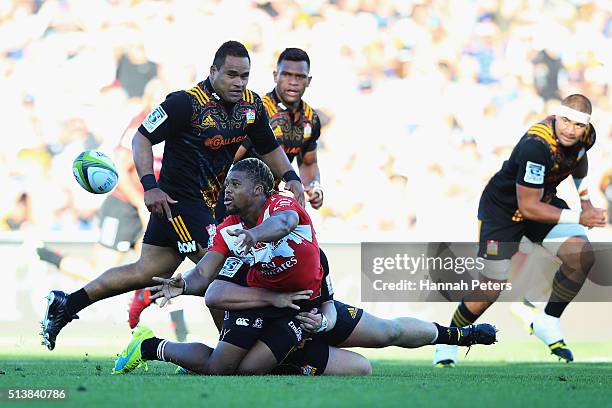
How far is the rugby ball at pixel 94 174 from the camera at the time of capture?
7.63m

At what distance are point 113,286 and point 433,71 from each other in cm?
694

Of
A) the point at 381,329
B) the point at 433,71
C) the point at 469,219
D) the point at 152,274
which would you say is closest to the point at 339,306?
the point at 381,329

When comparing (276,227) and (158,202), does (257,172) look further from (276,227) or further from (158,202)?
(158,202)

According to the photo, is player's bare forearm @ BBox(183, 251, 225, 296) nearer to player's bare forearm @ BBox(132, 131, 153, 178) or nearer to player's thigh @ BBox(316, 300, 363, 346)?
player's thigh @ BBox(316, 300, 363, 346)

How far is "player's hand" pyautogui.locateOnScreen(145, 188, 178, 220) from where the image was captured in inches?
286

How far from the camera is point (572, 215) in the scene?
31.5 feet

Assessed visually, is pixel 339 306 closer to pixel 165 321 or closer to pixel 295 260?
pixel 295 260

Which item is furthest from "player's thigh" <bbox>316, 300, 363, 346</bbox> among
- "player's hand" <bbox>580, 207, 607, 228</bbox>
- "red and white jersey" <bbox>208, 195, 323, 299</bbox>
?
"player's hand" <bbox>580, 207, 607, 228</bbox>

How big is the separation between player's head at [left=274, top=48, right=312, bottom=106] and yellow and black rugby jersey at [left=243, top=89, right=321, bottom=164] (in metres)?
0.10

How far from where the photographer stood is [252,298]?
6.63 metres

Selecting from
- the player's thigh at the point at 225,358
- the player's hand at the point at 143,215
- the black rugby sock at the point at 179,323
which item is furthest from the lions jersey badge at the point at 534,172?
the player's hand at the point at 143,215

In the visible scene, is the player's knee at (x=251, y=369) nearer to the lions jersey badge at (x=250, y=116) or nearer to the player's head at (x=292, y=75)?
the lions jersey badge at (x=250, y=116)

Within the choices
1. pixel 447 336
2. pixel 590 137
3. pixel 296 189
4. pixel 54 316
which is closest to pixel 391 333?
pixel 447 336

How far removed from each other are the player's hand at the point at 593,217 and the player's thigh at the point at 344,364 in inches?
135
